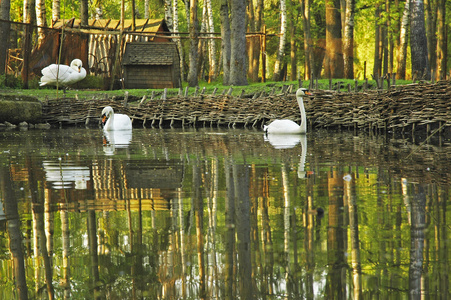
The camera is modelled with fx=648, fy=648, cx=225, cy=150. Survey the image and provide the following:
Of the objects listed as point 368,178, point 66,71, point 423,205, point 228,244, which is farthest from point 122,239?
point 66,71

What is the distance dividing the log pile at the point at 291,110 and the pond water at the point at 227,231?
18.6ft

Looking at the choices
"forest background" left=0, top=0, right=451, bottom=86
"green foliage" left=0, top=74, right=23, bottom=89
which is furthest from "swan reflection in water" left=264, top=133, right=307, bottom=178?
"green foliage" left=0, top=74, right=23, bottom=89

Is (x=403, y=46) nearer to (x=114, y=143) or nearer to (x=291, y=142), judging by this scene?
(x=291, y=142)

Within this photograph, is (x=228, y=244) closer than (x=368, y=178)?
Yes

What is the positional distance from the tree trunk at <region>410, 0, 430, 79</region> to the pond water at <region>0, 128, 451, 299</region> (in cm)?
1382

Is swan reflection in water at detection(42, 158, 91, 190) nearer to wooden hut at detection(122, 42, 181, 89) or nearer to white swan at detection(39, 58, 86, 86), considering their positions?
white swan at detection(39, 58, 86, 86)

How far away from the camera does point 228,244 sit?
11.7 feet

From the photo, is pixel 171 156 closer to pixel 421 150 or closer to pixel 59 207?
Result: pixel 421 150

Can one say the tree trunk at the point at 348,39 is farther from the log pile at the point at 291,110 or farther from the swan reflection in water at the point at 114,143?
the swan reflection in water at the point at 114,143

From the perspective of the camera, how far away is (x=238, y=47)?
23312 mm

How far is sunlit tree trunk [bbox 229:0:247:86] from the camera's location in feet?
76.2

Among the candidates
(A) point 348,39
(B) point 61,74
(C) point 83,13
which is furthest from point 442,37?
(B) point 61,74

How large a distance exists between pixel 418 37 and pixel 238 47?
630cm

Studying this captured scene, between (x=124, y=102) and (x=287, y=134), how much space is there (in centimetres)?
743
